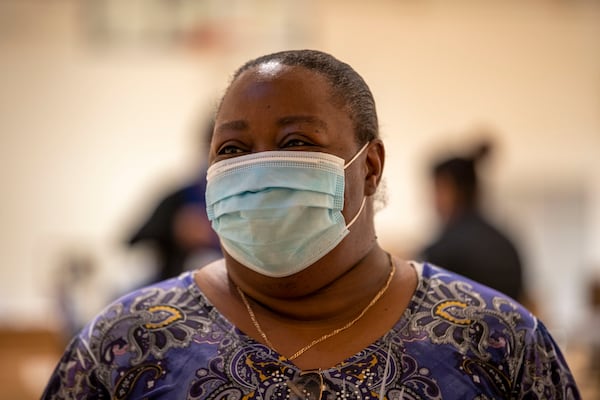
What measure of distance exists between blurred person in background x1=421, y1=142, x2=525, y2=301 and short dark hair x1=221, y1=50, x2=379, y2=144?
203 cm

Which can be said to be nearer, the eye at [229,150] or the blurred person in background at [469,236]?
the eye at [229,150]

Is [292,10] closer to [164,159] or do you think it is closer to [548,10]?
[164,159]

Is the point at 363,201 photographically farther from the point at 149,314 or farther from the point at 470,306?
the point at 149,314

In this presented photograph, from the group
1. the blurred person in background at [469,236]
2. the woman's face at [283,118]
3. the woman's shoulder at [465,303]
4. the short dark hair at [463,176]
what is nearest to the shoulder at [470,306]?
the woman's shoulder at [465,303]

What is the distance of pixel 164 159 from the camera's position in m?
8.32

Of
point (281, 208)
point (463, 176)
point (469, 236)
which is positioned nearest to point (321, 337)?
point (281, 208)

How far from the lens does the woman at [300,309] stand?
1623mm

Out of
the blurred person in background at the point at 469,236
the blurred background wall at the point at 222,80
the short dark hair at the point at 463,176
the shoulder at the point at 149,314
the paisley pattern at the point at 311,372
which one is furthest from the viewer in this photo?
the blurred background wall at the point at 222,80

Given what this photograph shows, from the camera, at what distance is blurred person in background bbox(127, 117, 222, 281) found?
400 centimetres

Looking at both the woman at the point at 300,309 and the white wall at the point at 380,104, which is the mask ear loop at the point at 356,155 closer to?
the woman at the point at 300,309

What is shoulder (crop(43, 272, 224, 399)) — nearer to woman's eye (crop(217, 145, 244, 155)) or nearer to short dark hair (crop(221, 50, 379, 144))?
woman's eye (crop(217, 145, 244, 155))

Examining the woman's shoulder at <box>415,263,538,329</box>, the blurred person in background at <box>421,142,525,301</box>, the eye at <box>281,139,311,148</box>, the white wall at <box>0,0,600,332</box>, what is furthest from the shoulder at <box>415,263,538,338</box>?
the white wall at <box>0,0,600,332</box>

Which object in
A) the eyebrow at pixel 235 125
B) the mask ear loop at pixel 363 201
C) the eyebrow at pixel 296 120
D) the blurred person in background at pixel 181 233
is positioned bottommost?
the blurred person in background at pixel 181 233

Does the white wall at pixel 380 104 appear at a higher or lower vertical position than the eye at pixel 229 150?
lower
